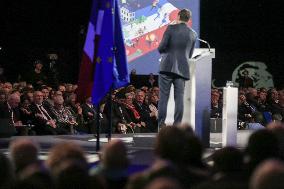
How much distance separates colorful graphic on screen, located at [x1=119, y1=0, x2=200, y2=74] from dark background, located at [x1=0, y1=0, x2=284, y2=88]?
3.38 ft

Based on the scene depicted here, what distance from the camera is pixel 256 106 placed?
46.2ft

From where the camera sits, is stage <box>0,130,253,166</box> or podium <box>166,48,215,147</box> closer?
stage <box>0,130,253,166</box>

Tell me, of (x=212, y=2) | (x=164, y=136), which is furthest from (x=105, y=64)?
(x=212, y=2)

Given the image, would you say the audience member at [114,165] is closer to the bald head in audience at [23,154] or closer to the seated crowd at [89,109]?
the bald head in audience at [23,154]

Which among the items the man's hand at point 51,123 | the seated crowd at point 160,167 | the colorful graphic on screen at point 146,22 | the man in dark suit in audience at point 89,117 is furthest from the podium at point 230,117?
the colorful graphic on screen at point 146,22

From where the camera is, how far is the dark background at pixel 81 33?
1535cm

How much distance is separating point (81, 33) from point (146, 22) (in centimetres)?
140

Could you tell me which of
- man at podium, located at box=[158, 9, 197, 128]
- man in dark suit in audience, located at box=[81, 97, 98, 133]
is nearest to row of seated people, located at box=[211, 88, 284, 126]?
man in dark suit in audience, located at box=[81, 97, 98, 133]

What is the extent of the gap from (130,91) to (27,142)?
929 cm

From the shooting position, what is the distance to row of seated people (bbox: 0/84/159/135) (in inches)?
424

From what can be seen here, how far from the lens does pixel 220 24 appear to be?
17.1 meters

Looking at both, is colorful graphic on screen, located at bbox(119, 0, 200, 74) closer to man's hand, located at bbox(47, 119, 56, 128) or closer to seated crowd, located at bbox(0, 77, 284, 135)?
seated crowd, located at bbox(0, 77, 284, 135)

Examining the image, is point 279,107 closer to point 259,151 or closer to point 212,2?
point 212,2

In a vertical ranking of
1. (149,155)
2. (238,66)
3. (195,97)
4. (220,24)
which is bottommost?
(149,155)
